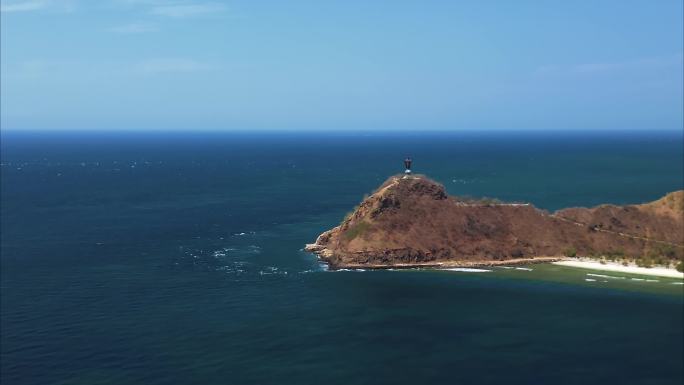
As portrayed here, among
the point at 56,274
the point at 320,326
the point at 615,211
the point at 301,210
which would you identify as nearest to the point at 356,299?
the point at 320,326

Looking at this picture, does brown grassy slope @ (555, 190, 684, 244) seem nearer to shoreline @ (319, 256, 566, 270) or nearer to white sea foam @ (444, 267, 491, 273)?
shoreline @ (319, 256, 566, 270)

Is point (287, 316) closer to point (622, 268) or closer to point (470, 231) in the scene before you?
point (470, 231)

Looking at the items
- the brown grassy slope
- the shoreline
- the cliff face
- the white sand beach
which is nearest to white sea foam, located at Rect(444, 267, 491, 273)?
the shoreline

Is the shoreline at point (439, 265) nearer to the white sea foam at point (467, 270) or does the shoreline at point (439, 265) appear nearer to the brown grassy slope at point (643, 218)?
the white sea foam at point (467, 270)

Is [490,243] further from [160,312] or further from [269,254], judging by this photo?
[160,312]

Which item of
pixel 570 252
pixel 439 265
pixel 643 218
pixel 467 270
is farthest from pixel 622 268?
pixel 439 265

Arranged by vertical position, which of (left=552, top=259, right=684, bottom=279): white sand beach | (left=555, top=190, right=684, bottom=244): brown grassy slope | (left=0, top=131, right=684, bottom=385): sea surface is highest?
(left=555, top=190, right=684, bottom=244): brown grassy slope
